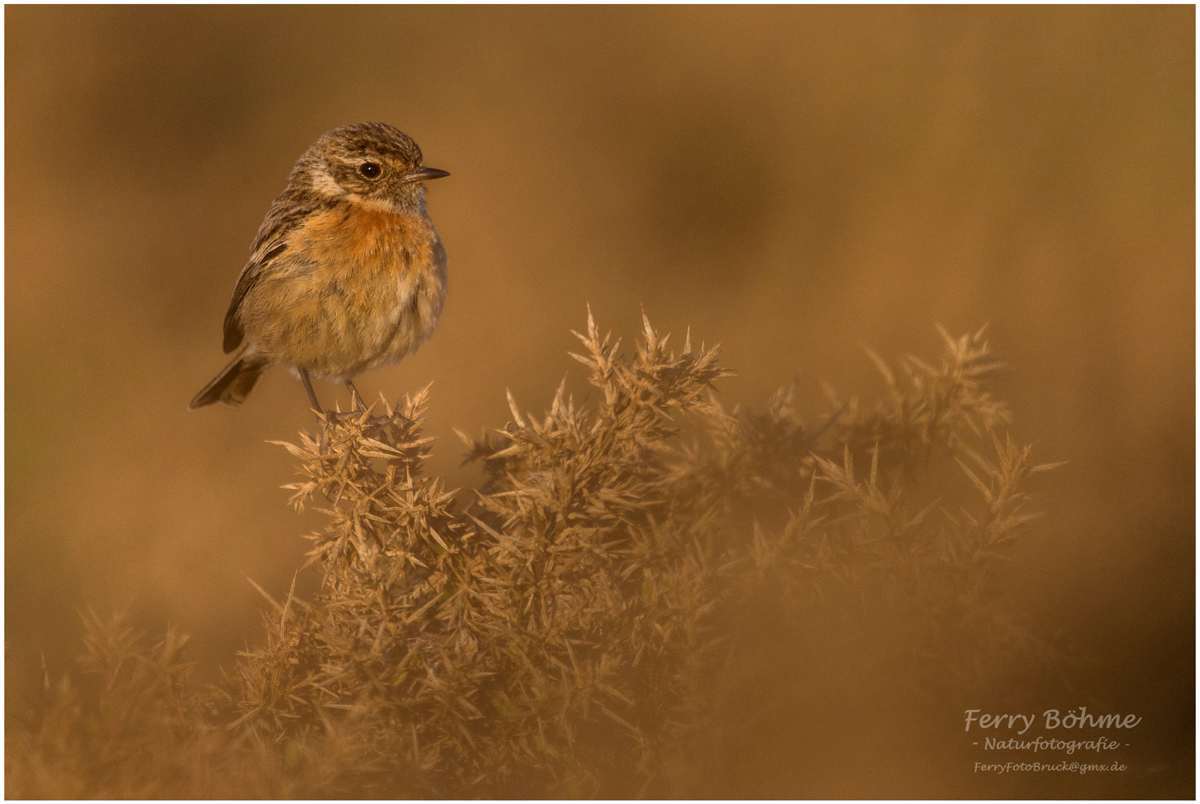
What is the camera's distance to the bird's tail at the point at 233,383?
184 inches

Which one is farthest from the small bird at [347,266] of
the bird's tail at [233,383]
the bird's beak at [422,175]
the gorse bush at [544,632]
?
the gorse bush at [544,632]

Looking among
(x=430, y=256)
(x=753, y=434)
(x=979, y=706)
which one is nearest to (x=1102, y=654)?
(x=979, y=706)

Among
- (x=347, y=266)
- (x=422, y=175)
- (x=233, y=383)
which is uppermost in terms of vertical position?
(x=422, y=175)

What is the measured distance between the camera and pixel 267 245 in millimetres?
4355

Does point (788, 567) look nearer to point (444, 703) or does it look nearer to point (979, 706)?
point (979, 706)

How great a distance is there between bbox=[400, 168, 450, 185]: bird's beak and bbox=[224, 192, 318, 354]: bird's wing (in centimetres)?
45

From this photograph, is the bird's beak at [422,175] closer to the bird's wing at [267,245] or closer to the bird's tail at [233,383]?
the bird's wing at [267,245]

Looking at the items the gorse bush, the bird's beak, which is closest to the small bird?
the bird's beak

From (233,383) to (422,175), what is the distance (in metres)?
1.54

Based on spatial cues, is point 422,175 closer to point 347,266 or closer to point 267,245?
point 347,266

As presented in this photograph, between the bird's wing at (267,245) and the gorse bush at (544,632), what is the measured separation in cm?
228

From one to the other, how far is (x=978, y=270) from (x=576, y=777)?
429cm

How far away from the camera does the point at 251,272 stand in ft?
14.5

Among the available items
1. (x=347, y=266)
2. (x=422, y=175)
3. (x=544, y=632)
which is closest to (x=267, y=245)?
(x=347, y=266)
